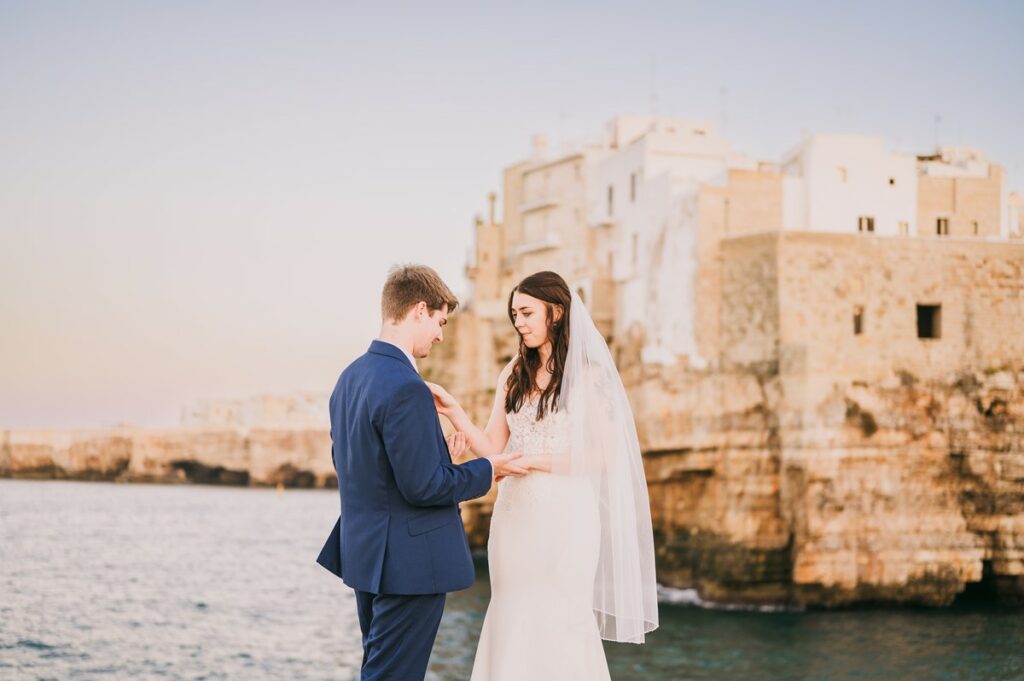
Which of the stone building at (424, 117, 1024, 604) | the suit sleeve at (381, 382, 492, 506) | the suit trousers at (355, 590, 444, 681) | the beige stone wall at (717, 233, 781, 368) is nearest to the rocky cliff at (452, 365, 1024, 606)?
the stone building at (424, 117, 1024, 604)

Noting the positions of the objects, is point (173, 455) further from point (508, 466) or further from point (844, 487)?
point (508, 466)

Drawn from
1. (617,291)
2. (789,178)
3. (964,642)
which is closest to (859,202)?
(789,178)

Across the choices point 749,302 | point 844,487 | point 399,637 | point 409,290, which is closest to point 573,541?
point 399,637

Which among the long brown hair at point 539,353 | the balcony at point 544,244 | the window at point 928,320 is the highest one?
the balcony at point 544,244

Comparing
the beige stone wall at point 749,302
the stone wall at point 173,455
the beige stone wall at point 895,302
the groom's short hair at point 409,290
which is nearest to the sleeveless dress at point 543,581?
the groom's short hair at point 409,290

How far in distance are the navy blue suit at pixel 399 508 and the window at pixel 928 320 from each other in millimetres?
22503

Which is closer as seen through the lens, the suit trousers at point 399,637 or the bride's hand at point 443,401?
the suit trousers at point 399,637

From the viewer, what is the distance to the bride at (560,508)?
568cm

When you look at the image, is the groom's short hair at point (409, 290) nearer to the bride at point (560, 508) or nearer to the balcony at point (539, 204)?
the bride at point (560, 508)

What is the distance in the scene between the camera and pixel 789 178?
101ft

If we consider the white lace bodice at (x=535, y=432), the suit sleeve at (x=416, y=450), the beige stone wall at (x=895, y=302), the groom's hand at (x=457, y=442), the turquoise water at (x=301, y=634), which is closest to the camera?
the suit sleeve at (x=416, y=450)

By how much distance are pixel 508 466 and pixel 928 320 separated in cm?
2201

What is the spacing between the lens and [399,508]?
15.6 ft

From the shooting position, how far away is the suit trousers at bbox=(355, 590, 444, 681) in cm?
473
